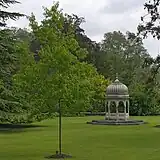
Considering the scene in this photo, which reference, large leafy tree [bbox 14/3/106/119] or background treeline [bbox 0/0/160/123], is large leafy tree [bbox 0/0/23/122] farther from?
large leafy tree [bbox 14/3/106/119]

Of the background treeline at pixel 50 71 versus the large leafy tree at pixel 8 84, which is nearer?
the background treeline at pixel 50 71

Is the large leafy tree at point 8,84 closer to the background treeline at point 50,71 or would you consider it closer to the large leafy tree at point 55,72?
the background treeline at point 50,71

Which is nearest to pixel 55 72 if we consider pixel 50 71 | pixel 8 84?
pixel 50 71

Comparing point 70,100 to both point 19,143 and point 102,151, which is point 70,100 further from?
point 19,143

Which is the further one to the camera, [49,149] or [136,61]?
[136,61]

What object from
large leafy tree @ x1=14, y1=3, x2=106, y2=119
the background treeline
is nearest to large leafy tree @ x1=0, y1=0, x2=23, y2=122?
the background treeline

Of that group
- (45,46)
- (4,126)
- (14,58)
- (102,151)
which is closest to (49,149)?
(102,151)

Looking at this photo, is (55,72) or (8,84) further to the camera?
(8,84)

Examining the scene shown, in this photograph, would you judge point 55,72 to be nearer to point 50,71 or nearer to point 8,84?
point 50,71

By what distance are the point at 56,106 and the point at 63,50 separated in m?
2.58

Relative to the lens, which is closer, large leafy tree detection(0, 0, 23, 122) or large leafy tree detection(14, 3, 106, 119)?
large leafy tree detection(14, 3, 106, 119)

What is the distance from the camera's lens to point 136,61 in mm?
93625

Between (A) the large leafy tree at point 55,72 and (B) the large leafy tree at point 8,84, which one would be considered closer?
(A) the large leafy tree at point 55,72

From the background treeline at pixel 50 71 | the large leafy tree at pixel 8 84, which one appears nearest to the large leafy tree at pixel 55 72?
the background treeline at pixel 50 71
